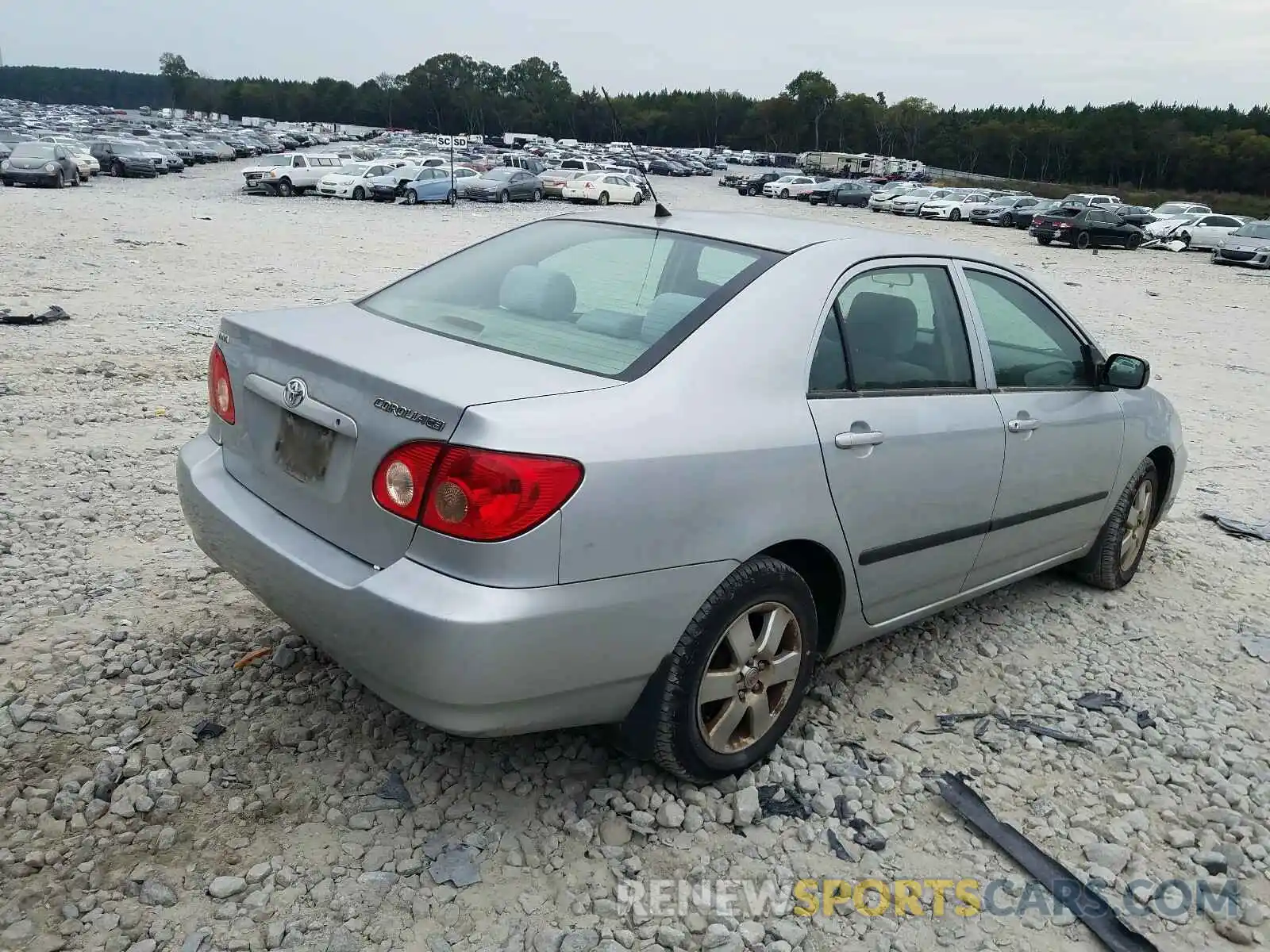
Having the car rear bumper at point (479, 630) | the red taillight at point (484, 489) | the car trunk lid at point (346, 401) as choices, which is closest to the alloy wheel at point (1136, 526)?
the car rear bumper at point (479, 630)

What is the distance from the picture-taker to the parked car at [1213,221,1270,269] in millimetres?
29406

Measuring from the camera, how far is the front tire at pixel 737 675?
279 centimetres

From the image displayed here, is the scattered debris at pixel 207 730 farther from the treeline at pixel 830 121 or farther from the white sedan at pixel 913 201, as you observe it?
the treeline at pixel 830 121

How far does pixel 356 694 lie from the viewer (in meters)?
3.47

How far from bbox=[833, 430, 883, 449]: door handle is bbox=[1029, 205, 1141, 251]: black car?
31914 millimetres

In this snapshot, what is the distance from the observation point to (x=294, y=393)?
281 cm

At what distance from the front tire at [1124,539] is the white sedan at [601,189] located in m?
35.2

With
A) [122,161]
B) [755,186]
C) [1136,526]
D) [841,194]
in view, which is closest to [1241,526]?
[1136,526]

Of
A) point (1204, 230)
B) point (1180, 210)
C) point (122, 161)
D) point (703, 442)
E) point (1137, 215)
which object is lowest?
point (122, 161)

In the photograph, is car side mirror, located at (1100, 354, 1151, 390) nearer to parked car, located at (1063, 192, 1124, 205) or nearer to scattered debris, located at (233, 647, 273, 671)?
scattered debris, located at (233, 647, 273, 671)

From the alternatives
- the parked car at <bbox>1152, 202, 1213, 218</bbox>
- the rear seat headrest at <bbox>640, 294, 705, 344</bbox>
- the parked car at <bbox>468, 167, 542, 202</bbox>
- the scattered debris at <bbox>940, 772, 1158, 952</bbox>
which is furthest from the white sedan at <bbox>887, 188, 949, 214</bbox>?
the scattered debris at <bbox>940, 772, 1158, 952</bbox>

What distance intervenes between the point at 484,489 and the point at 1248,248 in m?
33.5

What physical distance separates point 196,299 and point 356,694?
9.55 meters

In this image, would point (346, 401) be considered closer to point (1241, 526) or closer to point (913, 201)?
point (1241, 526)
